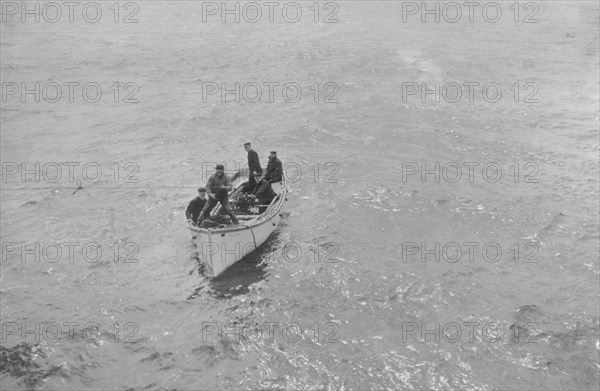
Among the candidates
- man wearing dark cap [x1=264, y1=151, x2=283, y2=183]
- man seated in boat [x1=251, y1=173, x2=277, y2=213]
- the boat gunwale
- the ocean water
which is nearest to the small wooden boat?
the boat gunwale

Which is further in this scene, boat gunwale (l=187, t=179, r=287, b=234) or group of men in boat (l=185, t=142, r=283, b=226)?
group of men in boat (l=185, t=142, r=283, b=226)

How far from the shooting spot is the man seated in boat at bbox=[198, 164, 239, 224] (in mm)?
18750

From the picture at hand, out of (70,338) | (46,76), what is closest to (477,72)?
(46,76)

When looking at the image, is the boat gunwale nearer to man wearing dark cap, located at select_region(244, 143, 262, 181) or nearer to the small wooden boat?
the small wooden boat

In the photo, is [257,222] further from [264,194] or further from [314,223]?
[314,223]

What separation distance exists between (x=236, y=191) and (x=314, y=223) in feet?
11.3

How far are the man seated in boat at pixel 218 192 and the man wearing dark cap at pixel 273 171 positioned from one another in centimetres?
298

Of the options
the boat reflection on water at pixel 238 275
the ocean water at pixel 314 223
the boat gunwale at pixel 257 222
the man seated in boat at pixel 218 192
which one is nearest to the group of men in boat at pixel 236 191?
the man seated in boat at pixel 218 192

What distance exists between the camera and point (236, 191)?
2170 cm

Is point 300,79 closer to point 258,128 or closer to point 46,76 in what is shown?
point 258,128

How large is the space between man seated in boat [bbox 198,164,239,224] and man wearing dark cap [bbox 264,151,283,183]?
2982 millimetres

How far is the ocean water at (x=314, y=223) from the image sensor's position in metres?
15.7

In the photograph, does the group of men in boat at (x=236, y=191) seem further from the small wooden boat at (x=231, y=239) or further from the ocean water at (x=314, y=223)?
the ocean water at (x=314, y=223)

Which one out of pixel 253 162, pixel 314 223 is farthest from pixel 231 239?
pixel 314 223
